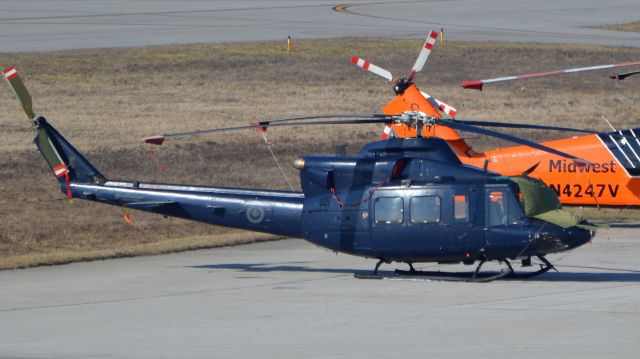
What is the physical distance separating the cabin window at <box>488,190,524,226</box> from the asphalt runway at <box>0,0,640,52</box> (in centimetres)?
3330

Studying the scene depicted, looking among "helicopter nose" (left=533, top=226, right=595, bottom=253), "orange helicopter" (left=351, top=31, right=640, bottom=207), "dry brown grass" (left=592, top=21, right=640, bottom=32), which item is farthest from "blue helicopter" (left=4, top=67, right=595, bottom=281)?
"dry brown grass" (left=592, top=21, right=640, bottom=32)

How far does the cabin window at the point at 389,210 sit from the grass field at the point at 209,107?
6.65m

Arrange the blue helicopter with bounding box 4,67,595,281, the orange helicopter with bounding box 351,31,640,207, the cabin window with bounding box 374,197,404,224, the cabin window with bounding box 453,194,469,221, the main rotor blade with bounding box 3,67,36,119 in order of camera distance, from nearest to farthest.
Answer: the blue helicopter with bounding box 4,67,595,281
the cabin window with bounding box 453,194,469,221
the cabin window with bounding box 374,197,404,224
the main rotor blade with bounding box 3,67,36,119
the orange helicopter with bounding box 351,31,640,207

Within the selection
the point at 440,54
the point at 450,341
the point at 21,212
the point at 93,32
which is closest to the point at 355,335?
the point at 450,341

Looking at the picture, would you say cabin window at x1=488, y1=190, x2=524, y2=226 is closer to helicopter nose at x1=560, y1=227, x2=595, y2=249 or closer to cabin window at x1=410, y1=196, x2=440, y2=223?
helicopter nose at x1=560, y1=227, x2=595, y2=249

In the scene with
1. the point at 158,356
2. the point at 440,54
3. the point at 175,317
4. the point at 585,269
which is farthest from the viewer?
the point at 440,54

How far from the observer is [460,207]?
60.9 feet

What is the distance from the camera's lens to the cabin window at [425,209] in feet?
61.3

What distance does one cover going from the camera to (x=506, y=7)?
67.4m

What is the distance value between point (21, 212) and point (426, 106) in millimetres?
9593

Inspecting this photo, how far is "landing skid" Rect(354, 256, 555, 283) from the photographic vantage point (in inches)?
747

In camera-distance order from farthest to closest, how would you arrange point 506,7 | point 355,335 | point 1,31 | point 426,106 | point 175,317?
point 506,7, point 1,31, point 426,106, point 175,317, point 355,335

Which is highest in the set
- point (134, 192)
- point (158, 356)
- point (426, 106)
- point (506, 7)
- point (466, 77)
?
point (506, 7)

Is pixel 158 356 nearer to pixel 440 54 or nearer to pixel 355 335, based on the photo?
pixel 355 335
